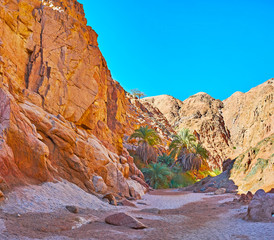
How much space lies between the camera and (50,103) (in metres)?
13.9

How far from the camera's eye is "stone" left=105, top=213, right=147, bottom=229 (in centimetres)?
600

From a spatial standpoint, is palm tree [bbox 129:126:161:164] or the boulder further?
palm tree [bbox 129:126:161:164]

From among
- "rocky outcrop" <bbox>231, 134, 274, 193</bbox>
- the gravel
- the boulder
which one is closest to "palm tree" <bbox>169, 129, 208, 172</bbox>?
"rocky outcrop" <bbox>231, 134, 274, 193</bbox>

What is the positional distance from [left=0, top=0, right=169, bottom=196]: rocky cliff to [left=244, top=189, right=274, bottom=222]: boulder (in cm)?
710

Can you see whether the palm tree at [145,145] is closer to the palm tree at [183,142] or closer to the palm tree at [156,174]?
the palm tree at [156,174]

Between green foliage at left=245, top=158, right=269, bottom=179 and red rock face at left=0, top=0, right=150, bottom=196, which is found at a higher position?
red rock face at left=0, top=0, right=150, bottom=196

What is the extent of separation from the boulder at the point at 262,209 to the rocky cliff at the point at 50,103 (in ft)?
23.3

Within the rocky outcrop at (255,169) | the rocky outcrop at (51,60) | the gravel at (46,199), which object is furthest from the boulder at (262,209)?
the rocky outcrop at (51,60)

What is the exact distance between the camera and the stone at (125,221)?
6.00 metres

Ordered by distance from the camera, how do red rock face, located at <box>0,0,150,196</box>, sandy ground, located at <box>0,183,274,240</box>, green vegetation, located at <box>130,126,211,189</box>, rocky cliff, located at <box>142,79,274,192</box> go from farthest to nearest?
rocky cliff, located at <box>142,79,274,192</box>, green vegetation, located at <box>130,126,211,189</box>, red rock face, located at <box>0,0,150,196</box>, sandy ground, located at <box>0,183,274,240</box>

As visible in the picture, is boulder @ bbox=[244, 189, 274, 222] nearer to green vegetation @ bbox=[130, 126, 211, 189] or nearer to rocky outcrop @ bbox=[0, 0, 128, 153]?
rocky outcrop @ bbox=[0, 0, 128, 153]

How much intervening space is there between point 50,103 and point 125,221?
9.79 m

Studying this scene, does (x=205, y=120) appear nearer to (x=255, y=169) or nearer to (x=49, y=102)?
(x=255, y=169)

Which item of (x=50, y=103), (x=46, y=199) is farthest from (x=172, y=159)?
(x=46, y=199)
